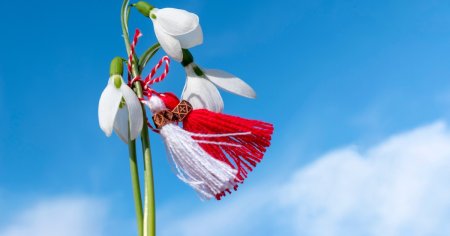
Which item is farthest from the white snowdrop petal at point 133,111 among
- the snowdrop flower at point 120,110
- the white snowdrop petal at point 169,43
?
the white snowdrop petal at point 169,43

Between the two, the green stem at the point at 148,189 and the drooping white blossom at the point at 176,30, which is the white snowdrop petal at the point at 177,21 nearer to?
the drooping white blossom at the point at 176,30

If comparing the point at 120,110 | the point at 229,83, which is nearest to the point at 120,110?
the point at 120,110

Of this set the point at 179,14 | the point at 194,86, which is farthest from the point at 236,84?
the point at 179,14

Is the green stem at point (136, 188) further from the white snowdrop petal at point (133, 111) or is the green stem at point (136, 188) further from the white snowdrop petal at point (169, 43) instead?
the white snowdrop petal at point (169, 43)

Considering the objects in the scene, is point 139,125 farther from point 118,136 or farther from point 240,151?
point 240,151

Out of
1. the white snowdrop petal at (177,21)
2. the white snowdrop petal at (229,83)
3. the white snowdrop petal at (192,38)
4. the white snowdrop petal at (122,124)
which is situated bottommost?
the white snowdrop petal at (122,124)

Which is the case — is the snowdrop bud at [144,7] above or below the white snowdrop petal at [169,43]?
above

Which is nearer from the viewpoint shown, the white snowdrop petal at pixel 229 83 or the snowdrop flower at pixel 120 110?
the snowdrop flower at pixel 120 110
